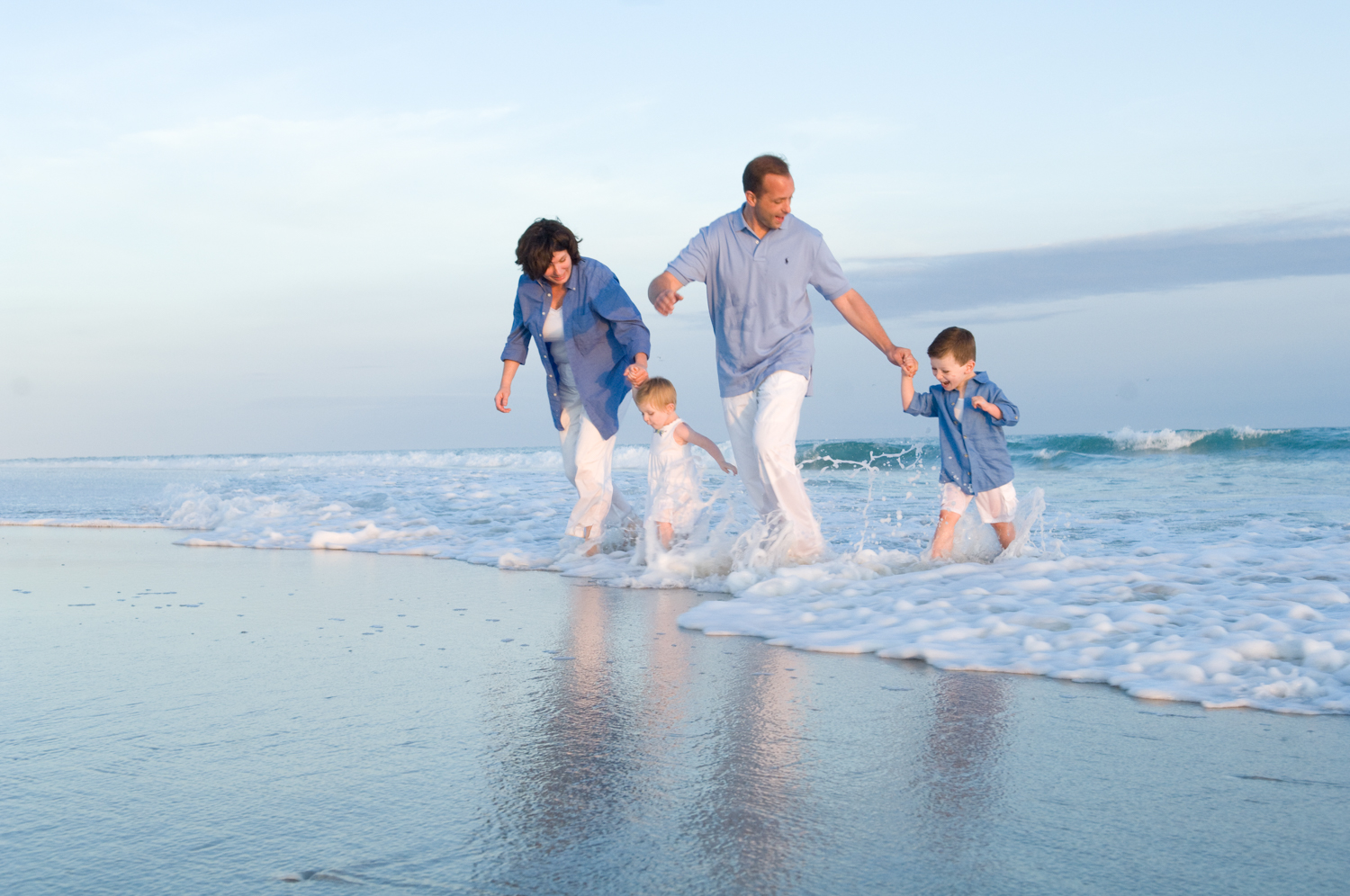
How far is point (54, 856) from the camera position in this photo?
1621 mm

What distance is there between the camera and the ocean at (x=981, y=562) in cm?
322

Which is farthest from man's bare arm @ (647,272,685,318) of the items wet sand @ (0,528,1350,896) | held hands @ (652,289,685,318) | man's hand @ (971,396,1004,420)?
wet sand @ (0,528,1350,896)

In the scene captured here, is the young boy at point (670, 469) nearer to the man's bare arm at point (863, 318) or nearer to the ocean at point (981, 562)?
the ocean at point (981, 562)

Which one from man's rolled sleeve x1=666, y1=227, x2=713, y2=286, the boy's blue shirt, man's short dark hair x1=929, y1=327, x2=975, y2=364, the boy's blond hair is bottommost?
the boy's blue shirt

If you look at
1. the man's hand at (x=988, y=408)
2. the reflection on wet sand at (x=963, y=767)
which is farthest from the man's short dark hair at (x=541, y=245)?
the reflection on wet sand at (x=963, y=767)

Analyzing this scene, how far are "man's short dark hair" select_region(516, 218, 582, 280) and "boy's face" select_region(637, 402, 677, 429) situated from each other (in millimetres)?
1019

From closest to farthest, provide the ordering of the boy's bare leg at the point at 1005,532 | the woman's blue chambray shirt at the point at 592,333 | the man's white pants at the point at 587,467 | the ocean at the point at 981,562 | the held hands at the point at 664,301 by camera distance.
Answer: the ocean at the point at 981,562 → the held hands at the point at 664,301 → the boy's bare leg at the point at 1005,532 → the woman's blue chambray shirt at the point at 592,333 → the man's white pants at the point at 587,467

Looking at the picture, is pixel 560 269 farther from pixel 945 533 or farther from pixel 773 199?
pixel 945 533

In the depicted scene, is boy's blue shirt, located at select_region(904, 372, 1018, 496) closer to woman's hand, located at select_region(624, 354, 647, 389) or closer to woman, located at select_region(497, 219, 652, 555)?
woman's hand, located at select_region(624, 354, 647, 389)

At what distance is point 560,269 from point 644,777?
425cm

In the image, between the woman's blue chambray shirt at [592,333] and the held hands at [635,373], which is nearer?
the held hands at [635,373]

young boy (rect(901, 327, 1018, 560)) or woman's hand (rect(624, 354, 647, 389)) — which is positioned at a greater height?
woman's hand (rect(624, 354, 647, 389))

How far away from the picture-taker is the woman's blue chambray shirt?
600 centimetres

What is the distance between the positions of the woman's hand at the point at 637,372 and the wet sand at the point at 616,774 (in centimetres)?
232
